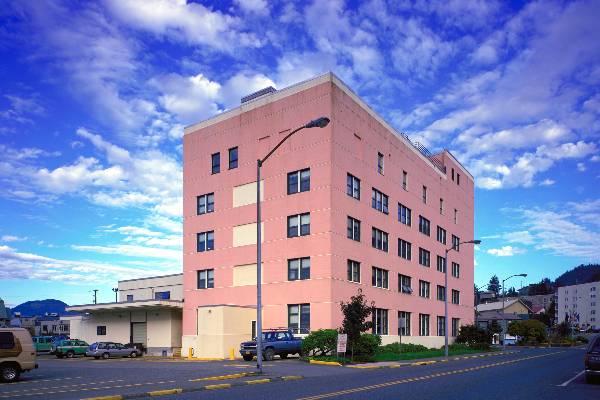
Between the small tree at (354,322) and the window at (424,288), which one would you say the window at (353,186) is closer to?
the small tree at (354,322)

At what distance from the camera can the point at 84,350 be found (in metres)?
49.7

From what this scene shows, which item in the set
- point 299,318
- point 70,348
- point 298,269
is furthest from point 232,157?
point 70,348

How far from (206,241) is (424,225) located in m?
23.6

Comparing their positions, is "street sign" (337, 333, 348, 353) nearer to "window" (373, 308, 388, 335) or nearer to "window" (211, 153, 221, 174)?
"window" (373, 308, 388, 335)

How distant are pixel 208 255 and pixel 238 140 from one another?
9894 millimetres

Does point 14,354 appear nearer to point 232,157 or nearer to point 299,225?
point 299,225

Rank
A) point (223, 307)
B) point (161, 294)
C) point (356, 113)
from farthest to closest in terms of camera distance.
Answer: point (161, 294) < point (356, 113) < point (223, 307)

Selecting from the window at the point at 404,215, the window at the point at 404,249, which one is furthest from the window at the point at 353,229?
the window at the point at 404,215

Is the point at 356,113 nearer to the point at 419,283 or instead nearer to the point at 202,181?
the point at 202,181

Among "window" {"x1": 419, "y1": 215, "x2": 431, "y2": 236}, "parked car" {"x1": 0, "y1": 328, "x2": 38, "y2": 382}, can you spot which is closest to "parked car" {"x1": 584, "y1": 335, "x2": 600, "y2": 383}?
"parked car" {"x1": 0, "y1": 328, "x2": 38, "y2": 382}

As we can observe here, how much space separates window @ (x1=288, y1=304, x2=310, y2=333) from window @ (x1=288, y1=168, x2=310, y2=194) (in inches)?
332

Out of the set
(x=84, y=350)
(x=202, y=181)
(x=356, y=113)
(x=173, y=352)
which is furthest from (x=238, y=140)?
(x=84, y=350)

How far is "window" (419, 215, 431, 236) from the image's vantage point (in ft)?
196

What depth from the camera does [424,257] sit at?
60.6m
